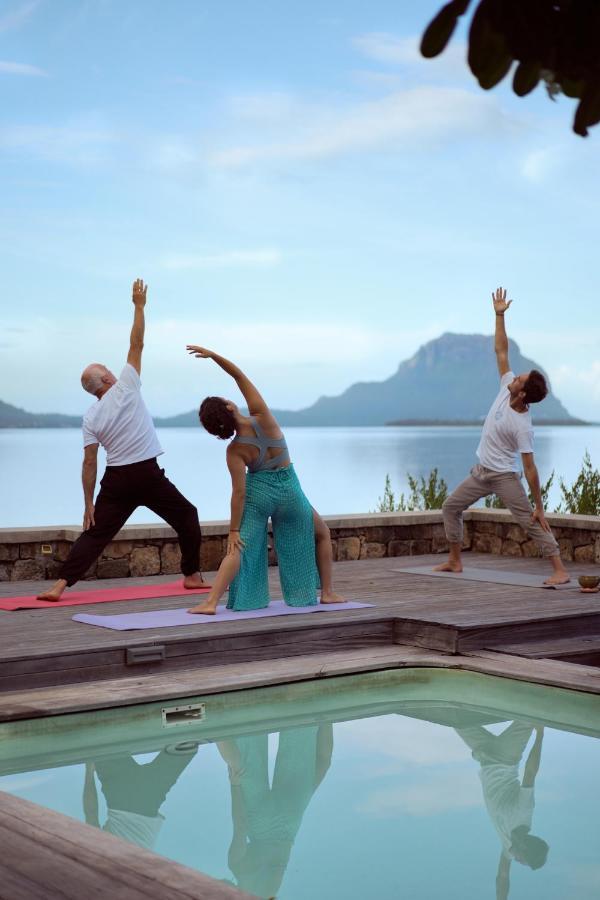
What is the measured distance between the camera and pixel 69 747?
16.4 ft

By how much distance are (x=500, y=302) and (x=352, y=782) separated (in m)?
4.51

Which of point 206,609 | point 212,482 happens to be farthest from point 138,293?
point 212,482

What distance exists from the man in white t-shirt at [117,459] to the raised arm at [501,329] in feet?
8.22

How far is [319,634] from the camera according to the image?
21.3ft

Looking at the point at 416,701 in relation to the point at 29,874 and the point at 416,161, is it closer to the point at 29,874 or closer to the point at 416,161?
the point at 29,874

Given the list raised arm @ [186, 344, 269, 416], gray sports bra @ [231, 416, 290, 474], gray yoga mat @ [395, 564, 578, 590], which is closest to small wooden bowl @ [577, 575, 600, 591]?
gray yoga mat @ [395, 564, 578, 590]

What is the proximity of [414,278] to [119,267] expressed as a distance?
42.0 meters

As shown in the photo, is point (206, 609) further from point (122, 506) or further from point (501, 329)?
point (501, 329)

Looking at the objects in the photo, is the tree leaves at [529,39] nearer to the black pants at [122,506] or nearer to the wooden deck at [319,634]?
Answer: the wooden deck at [319,634]

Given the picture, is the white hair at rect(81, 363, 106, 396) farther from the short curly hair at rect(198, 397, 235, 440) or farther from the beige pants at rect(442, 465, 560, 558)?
the beige pants at rect(442, 465, 560, 558)

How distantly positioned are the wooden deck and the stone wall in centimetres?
48

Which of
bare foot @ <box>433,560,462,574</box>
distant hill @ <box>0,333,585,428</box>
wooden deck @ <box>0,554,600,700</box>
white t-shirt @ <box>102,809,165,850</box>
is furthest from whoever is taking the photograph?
distant hill @ <box>0,333,585,428</box>

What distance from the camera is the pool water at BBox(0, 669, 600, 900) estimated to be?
3.77 metres

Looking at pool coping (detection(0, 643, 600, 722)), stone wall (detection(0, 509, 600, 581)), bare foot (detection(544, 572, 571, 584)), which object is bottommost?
pool coping (detection(0, 643, 600, 722))
